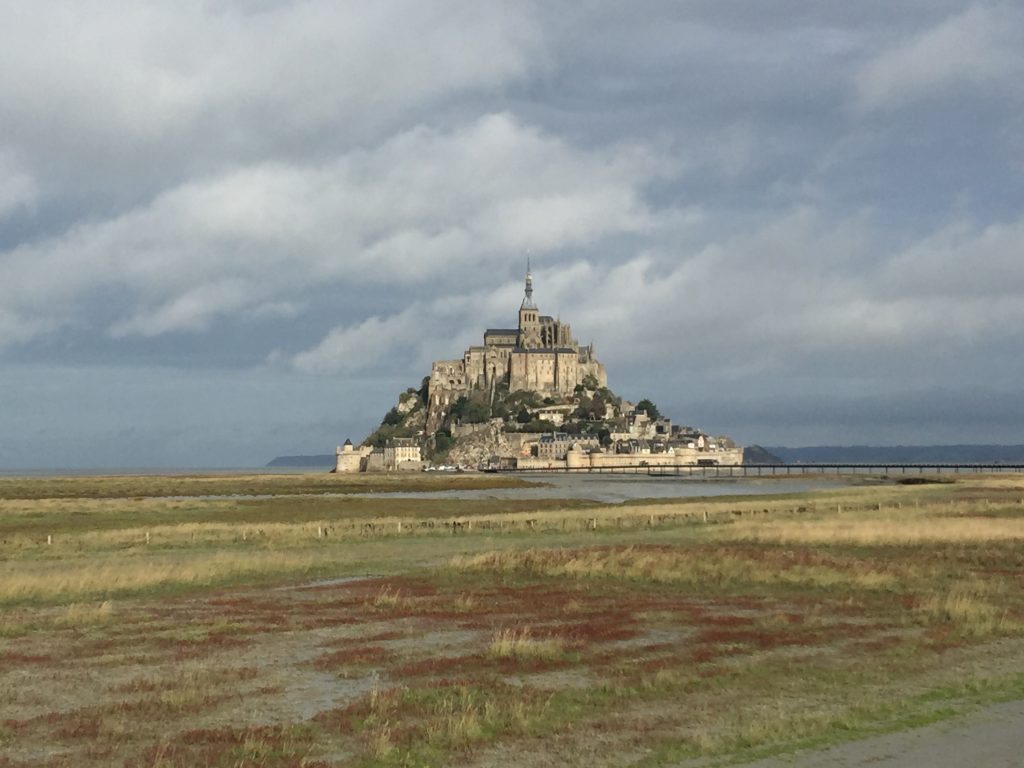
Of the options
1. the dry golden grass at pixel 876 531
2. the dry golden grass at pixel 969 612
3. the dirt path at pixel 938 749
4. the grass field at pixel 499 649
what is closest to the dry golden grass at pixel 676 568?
the grass field at pixel 499 649

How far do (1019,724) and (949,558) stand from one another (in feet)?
65.4

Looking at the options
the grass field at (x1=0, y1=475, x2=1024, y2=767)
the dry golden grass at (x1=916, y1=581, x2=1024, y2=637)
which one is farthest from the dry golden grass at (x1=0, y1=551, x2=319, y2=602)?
the dry golden grass at (x1=916, y1=581, x2=1024, y2=637)

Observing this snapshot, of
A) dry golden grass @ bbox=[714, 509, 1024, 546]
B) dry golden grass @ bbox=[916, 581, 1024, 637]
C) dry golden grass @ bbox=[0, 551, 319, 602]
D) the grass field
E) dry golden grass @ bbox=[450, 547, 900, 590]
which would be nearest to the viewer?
the grass field

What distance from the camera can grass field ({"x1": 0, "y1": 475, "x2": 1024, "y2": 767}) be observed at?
520 inches

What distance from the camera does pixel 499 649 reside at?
18391mm

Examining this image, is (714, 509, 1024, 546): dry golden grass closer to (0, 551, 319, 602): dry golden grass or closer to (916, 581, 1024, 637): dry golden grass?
(916, 581, 1024, 637): dry golden grass

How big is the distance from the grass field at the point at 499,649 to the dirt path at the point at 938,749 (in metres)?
0.43

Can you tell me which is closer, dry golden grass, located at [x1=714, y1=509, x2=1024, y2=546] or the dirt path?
the dirt path

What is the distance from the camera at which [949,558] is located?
32688mm

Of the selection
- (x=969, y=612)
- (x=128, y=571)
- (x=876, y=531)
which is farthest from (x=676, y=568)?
(x=128, y=571)

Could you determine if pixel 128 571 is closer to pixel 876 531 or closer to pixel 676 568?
pixel 676 568

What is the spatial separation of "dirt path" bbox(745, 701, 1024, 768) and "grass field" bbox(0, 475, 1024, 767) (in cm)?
43

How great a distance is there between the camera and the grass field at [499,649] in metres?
13.2

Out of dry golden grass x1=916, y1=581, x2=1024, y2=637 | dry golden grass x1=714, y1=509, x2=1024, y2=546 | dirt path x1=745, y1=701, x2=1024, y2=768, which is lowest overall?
dirt path x1=745, y1=701, x2=1024, y2=768
